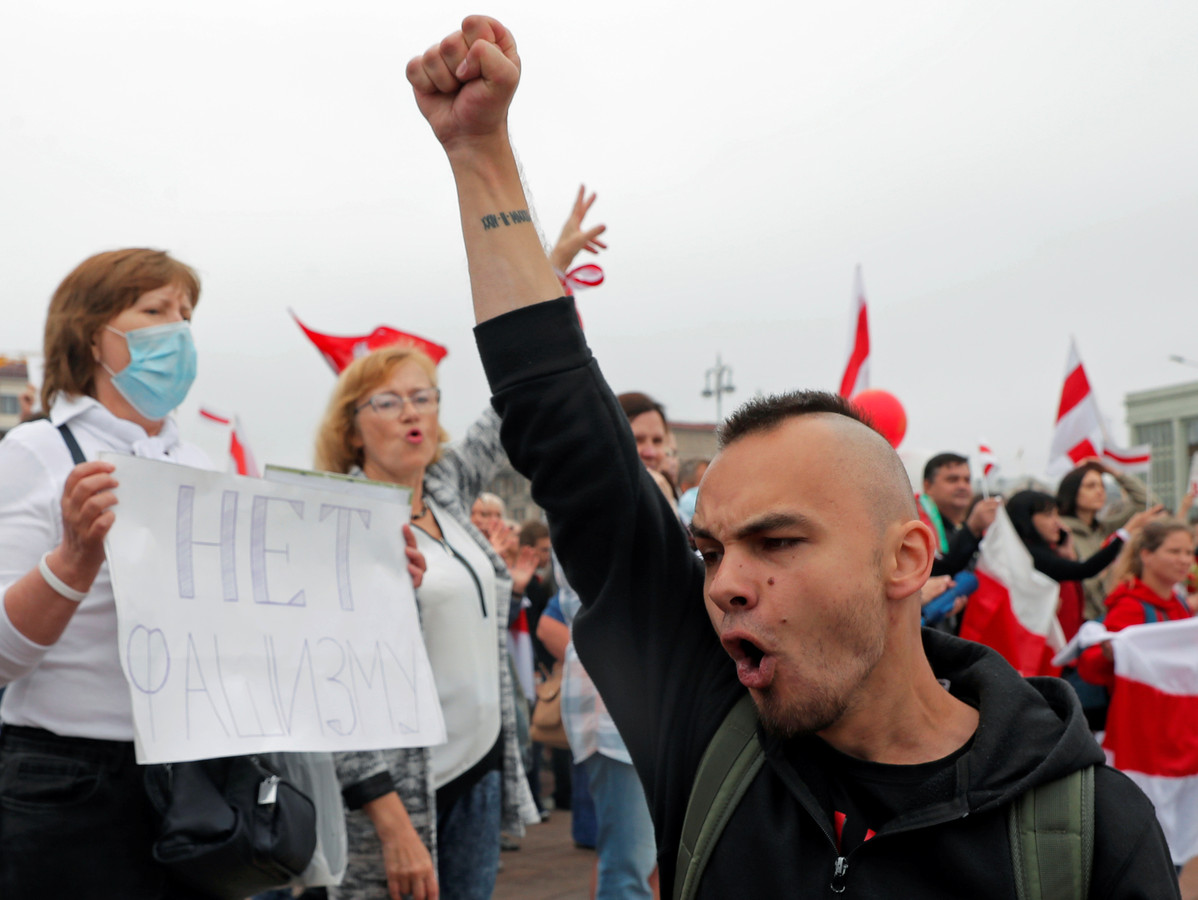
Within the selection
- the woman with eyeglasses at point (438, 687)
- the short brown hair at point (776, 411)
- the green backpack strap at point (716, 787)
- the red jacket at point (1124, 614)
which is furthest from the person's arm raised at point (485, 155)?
the red jacket at point (1124, 614)

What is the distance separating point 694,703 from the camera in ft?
5.05

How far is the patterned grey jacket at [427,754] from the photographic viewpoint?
268 centimetres

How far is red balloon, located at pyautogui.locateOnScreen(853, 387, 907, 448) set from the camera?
18.5 feet

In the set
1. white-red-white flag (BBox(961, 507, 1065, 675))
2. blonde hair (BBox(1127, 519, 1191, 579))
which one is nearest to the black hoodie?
white-red-white flag (BBox(961, 507, 1065, 675))

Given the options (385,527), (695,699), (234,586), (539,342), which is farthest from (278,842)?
(539,342)

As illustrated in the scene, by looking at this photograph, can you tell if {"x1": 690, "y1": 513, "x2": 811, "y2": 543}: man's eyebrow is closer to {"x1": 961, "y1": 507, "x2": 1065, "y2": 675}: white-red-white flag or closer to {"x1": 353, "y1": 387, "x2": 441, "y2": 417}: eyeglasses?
{"x1": 353, "y1": 387, "x2": 441, "y2": 417}: eyeglasses

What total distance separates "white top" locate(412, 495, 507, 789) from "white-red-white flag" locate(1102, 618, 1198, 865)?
365cm

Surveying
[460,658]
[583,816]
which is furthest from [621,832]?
[583,816]

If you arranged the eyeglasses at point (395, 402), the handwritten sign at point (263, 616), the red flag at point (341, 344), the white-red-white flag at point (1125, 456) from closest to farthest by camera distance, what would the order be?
the handwritten sign at point (263, 616) < the eyeglasses at point (395, 402) < the red flag at point (341, 344) < the white-red-white flag at point (1125, 456)

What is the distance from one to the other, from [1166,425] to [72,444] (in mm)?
74438

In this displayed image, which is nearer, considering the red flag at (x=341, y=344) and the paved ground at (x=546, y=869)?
the red flag at (x=341, y=344)

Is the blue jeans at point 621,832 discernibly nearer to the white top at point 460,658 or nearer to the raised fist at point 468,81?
the white top at point 460,658

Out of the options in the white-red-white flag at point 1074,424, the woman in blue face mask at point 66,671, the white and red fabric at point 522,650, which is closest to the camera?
the woman in blue face mask at point 66,671

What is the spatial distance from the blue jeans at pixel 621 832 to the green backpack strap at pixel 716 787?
2227mm
